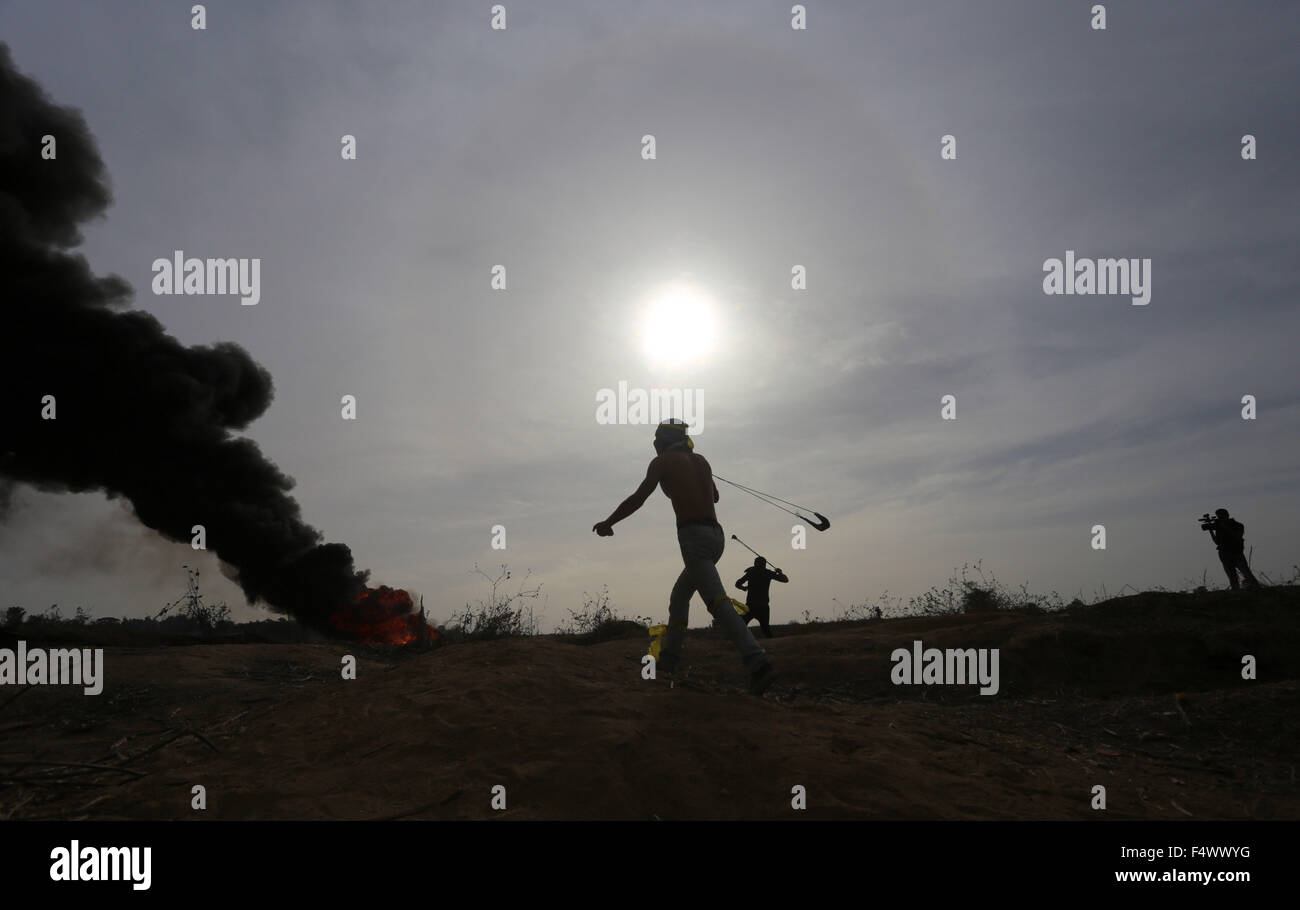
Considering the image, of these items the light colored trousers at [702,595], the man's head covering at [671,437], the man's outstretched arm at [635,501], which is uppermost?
the man's head covering at [671,437]

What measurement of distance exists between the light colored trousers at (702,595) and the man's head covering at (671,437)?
3.07ft

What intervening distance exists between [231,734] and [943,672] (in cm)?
861

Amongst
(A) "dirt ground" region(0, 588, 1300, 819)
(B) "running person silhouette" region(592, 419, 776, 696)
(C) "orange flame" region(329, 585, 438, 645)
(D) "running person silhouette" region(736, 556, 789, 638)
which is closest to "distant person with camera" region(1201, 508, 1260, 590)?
(A) "dirt ground" region(0, 588, 1300, 819)

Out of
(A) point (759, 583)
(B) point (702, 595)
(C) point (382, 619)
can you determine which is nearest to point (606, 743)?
(B) point (702, 595)

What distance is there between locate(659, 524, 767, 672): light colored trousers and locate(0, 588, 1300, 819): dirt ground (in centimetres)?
46

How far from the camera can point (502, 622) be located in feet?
46.2

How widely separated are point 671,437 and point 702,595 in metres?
1.66

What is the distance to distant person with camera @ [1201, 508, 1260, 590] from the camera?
14.9m

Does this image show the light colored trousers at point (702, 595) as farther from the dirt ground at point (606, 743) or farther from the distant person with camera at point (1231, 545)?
the distant person with camera at point (1231, 545)

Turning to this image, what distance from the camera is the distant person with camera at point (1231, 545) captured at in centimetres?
1495

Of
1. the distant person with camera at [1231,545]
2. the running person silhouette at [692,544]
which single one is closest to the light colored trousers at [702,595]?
the running person silhouette at [692,544]

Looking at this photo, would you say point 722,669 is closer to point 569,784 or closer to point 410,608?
point 569,784

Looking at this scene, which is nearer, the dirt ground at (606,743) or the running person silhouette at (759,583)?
the dirt ground at (606,743)
